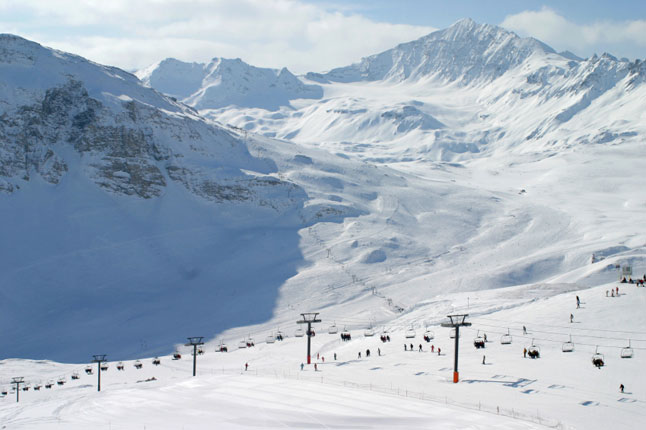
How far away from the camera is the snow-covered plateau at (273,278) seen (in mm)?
51125

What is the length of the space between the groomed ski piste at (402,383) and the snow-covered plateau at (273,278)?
28 cm

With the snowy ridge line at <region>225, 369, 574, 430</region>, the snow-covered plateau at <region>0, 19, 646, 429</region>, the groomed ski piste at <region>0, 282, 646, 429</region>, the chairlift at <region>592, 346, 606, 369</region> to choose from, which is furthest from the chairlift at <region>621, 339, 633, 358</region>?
the snowy ridge line at <region>225, 369, 574, 430</region>

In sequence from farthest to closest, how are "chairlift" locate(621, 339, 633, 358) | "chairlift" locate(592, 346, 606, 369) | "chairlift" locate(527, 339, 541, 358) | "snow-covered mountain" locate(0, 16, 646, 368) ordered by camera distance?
"snow-covered mountain" locate(0, 16, 646, 368) → "chairlift" locate(527, 339, 541, 358) → "chairlift" locate(621, 339, 633, 358) → "chairlift" locate(592, 346, 606, 369)

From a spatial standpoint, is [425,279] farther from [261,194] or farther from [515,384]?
[515,384]

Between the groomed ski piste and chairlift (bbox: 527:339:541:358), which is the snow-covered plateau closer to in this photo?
the groomed ski piste

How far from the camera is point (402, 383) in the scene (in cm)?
5581

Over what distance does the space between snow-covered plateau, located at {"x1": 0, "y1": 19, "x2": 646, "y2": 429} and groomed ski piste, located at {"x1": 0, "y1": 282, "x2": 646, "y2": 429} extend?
0.28 metres

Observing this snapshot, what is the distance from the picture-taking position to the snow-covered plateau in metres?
51.1

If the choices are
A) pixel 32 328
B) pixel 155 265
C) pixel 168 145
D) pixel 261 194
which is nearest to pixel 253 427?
pixel 32 328

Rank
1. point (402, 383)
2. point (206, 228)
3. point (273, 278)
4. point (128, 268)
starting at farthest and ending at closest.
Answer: point (206, 228) < point (128, 268) < point (273, 278) < point (402, 383)

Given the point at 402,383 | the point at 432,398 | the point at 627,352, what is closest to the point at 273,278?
the point at 402,383

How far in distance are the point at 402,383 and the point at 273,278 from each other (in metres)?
67.1

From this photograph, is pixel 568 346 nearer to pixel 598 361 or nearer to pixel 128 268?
pixel 598 361

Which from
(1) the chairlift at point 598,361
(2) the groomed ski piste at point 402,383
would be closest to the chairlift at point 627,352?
(2) the groomed ski piste at point 402,383
